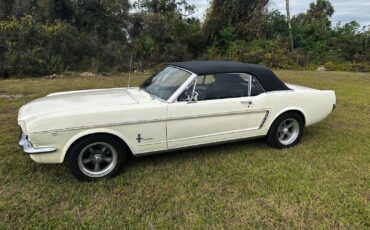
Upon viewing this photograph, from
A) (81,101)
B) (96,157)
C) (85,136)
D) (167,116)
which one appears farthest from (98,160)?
(167,116)

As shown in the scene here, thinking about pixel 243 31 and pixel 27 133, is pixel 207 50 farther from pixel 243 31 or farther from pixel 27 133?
pixel 27 133

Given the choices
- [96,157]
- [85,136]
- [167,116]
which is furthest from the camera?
[167,116]

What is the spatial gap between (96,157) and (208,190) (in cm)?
143

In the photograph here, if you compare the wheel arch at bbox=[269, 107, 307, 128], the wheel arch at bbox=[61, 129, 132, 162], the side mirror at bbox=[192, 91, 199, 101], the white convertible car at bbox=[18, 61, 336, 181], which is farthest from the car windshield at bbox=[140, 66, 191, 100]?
the wheel arch at bbox=[269, 107, 307, 128]

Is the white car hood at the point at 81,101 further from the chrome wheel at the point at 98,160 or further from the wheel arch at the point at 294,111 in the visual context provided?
the wheel arch at the point at 294,111

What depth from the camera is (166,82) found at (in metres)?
4.52

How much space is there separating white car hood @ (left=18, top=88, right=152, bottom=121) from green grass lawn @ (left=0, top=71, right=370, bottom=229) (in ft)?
2.71

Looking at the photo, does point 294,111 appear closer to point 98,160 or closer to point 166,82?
point 166,82

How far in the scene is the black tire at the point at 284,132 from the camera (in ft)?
15.5

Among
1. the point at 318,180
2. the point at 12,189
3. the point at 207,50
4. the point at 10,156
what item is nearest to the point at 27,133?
the point at 12,189

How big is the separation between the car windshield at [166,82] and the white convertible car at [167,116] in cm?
2

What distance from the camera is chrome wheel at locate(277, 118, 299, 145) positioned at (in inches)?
192

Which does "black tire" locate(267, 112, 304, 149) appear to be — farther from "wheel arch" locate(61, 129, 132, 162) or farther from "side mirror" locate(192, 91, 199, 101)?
"wheel arch" locate(61, 129, 132, 162)

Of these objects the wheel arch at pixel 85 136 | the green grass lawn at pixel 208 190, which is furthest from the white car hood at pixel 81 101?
the green grass lawn at pixel 208 190
